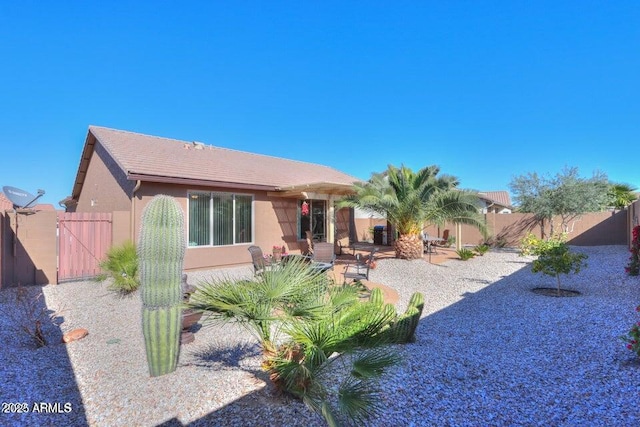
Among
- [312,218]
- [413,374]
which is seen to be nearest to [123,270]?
[413,374]

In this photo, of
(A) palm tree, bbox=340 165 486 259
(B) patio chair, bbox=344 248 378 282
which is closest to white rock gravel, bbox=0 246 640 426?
(B) patio chair, bbox=344 248 378 282

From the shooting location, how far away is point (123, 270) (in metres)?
8.20

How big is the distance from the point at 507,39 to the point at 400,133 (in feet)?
29.9

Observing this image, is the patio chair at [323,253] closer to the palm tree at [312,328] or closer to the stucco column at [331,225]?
the stucco column at [331,225]

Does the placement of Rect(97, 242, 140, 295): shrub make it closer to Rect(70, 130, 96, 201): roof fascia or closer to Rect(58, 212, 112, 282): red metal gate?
Rect(58, 212, 112, 282): red metal gate

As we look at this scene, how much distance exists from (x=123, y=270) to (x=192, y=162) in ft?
21.1

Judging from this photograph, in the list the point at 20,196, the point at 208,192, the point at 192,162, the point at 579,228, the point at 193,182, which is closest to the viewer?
the point at 20,196

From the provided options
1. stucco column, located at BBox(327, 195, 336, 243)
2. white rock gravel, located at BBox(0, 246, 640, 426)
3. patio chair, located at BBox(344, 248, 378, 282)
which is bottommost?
white rock gravel, located at BBox(0, 246, 640, 426)

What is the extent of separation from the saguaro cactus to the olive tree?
19.6 m

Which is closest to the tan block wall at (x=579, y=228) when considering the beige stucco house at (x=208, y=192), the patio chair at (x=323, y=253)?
the beige stucco house at (x=208, y=192)

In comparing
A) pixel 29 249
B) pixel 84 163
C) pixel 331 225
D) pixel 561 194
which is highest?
pixel 84 163

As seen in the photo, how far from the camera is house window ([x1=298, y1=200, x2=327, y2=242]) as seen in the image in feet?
51.0

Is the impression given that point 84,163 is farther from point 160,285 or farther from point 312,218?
point 160,285

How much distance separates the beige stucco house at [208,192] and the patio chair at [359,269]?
3.41 m
